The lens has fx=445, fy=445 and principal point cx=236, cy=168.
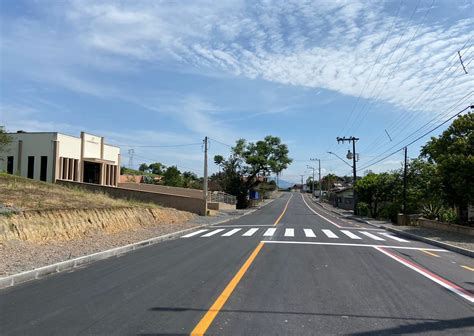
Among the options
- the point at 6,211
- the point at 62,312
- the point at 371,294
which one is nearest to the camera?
the point at 62,312

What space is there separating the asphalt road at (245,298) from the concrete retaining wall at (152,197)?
2624cm

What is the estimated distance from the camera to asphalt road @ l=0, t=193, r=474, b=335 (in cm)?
585

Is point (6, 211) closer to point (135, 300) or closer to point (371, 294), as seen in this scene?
point (135, 300)

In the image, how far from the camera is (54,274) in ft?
32.1

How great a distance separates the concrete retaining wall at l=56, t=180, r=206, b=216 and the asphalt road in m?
26.2

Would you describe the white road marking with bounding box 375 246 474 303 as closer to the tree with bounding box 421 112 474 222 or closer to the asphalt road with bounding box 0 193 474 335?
the asphalt road with bounding box 0 193 474 335

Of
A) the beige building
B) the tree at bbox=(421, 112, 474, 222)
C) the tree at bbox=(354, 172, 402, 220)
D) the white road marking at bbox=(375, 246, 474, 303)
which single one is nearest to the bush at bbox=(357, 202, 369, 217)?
the tree at bbox=(354, 172, 402, 220)

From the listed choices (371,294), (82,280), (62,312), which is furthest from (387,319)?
(82,280)

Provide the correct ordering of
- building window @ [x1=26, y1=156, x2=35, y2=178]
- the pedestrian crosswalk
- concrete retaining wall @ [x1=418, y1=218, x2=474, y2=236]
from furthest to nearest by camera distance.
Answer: building window @ [x1=26, y1=156, x2=35, y2=178], concrete retaining wall @ [x1=418, y1=218, x2=474, y2=236], the pedestrian crosswalk

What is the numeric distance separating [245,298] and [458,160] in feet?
65.9

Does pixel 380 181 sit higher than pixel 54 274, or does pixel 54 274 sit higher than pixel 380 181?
pixel 380 181

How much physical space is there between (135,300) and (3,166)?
38.9 metres

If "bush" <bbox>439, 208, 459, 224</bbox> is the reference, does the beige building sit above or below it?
above

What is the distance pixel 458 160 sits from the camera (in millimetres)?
23609
